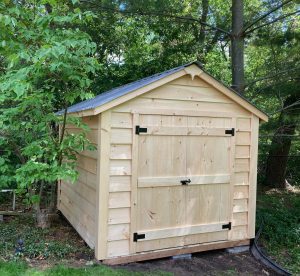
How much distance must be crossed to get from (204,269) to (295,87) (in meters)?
3.82

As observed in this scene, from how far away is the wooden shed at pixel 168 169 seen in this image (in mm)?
4453

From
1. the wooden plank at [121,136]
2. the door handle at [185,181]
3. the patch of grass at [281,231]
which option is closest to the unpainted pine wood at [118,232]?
the door handle at [185,181]

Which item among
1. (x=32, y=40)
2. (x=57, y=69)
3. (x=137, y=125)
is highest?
(x=32, y=40)

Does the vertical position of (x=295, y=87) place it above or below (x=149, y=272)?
above

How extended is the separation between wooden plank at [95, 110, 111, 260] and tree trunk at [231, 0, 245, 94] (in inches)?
143

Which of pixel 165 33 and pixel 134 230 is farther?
pixel 165 33

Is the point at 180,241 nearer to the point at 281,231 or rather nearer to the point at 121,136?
the point at 121,136

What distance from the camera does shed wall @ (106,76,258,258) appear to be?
4465 millimetres

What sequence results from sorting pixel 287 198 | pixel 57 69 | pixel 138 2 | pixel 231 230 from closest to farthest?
pixel 57 69 → pixel 231 230 → pixel 138 2 → pixel 287 198

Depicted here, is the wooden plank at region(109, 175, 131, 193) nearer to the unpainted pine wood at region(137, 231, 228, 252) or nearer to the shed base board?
the unpainted pine wood at region(137, 231, 228, 252)

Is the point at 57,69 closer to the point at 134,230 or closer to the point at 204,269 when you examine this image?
the point at 134,230

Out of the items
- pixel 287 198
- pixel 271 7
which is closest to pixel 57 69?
pixel 271 7

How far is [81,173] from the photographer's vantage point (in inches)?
212

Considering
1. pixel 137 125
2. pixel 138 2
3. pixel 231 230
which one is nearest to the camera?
pixel 137 125
